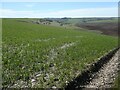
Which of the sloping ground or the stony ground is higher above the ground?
the sloping ground

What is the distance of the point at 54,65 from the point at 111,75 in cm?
537

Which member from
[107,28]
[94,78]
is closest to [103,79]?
[94,78]

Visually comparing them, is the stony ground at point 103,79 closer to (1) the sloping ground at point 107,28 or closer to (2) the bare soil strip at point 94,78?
(2) the bare soil strip at point 94,78

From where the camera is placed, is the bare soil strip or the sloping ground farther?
the sloping ground

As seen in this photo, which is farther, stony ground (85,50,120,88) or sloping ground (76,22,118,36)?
sloping ground (76,22,118,36)

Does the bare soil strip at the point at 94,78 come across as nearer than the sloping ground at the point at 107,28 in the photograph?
Yes

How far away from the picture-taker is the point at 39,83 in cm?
1880

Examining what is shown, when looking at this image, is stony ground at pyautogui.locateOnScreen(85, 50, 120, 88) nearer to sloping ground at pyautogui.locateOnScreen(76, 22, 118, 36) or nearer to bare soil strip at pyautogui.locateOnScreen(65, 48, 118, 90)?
bare soil strip at pyautogui.locateOnScreen(65, 48, 118, 90)

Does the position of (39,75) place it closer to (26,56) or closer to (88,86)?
(88,86)

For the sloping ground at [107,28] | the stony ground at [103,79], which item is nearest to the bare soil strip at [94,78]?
the stony ground at [103,79]

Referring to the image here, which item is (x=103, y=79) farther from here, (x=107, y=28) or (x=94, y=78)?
(x=107, y=28)

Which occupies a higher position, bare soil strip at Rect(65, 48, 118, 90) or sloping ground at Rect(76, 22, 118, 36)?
sloping ground at Rect(76, 22, 118, 36)

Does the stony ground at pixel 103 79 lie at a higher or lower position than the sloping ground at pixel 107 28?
lower

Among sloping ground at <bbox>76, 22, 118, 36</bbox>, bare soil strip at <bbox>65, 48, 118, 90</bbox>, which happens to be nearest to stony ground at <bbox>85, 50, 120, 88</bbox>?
bare soil strip at <bbox>65, 48, 118, 90</bbox>
